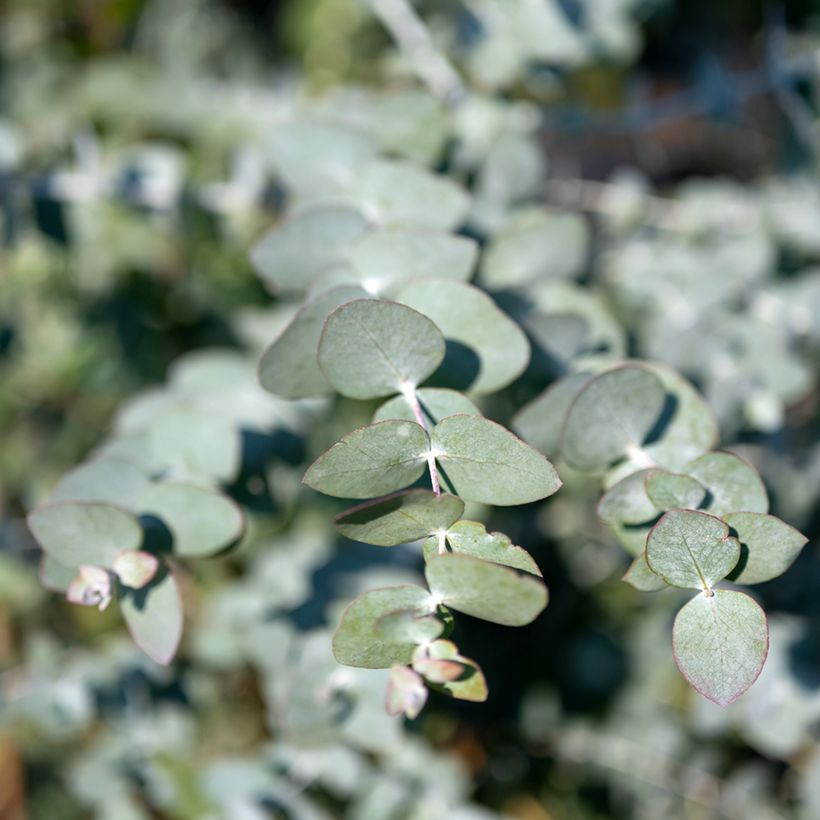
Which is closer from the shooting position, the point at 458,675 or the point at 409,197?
the point at 458,675

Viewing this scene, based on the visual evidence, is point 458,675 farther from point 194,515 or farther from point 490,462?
point 194,515

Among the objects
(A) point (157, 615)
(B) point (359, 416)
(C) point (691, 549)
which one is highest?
(C) point (691, 549)

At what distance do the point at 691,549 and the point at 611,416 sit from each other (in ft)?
0.42

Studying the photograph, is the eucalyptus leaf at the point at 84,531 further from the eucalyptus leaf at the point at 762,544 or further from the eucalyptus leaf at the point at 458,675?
the eucalyptus leaf at the point at 762,544

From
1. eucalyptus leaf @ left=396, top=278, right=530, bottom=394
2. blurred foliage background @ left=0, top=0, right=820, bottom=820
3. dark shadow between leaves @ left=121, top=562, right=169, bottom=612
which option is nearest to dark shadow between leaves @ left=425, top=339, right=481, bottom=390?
eucalyptus leaf @ left=396, top=278, right=530, bottom=394

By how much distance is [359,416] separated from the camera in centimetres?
99

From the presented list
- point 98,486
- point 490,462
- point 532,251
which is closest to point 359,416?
point 532,251

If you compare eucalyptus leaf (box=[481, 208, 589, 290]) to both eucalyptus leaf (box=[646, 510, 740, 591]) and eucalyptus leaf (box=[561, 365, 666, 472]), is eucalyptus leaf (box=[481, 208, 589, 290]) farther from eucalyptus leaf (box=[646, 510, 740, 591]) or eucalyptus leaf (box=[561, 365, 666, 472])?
eucalyptus leaf (box=[646, 510, 740, 591])

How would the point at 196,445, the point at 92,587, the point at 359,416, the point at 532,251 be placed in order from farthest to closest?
the point at 359,416, the point at 532,251, the point at 196,445, the point at 92,587

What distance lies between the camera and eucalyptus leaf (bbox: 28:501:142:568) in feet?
1.82

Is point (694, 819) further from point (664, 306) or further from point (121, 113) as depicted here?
point (121, 113)

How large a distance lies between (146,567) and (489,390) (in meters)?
0.25

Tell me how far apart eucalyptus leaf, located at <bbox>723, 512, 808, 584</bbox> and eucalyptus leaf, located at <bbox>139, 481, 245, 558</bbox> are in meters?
0.31

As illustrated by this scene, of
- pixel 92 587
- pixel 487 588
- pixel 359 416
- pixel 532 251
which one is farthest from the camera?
pixel 359 416
